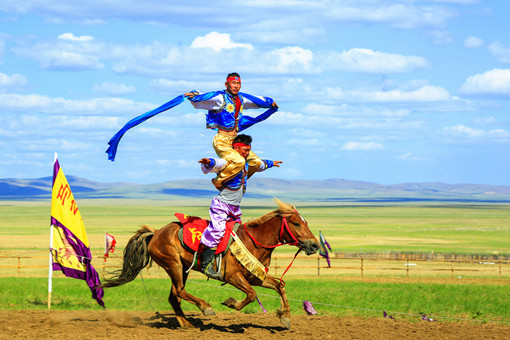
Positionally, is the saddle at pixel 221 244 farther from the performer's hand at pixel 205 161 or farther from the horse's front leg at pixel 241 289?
the performer's hand at pixel 205 161

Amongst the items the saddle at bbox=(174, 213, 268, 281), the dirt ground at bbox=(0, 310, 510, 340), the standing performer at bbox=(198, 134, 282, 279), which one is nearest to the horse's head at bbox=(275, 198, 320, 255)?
the saddle at bbox=(174, 213, 268, 281)

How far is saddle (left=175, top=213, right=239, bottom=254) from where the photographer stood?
1102 cm

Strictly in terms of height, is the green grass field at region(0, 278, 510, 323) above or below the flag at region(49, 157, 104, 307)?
below

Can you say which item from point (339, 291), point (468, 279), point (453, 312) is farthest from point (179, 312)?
point (468, 279)

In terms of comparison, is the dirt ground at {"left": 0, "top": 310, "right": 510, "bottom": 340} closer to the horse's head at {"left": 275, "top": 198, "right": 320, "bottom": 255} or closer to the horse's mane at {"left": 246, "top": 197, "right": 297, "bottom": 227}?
the horse's head at {"left": 275, "top": 198, "right": 320, "bottom": 255}

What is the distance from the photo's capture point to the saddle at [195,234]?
1102cm

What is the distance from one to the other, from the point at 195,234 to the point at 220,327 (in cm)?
180

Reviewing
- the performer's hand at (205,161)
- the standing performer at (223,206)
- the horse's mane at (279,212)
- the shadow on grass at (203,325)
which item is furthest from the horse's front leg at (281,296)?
the performer's hand at (205,161)

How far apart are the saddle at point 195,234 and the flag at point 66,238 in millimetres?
3073

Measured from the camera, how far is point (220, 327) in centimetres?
1180

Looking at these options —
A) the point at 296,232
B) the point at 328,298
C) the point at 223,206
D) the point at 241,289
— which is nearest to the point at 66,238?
the point at 223,206

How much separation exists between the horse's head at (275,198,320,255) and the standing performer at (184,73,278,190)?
1045 mm

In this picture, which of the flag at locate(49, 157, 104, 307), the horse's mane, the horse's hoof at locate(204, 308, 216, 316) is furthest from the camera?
the flag at locate(49, 157, 104, 307)

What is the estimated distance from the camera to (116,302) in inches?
669
